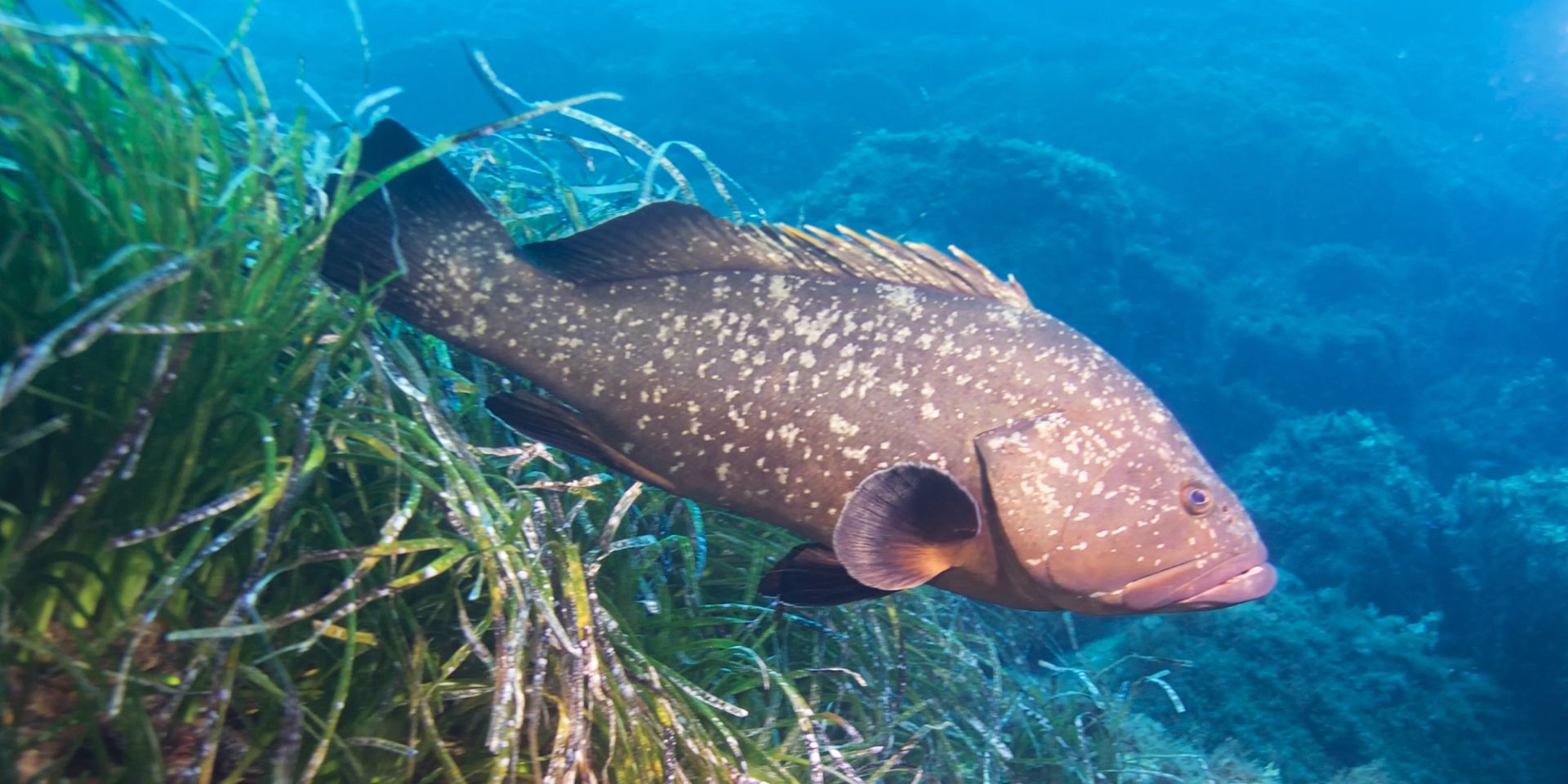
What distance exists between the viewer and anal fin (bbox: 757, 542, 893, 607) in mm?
2531

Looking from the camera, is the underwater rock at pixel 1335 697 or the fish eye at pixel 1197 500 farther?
the underwater rock at pixel 1335 697

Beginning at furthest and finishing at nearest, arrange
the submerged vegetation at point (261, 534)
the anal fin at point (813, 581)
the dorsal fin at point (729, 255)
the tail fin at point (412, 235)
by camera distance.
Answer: the dorsal fin at point (729, 255) → the tail fin at point (412, 235) → the anal fin at point (813, 581) → the submerged vegetation at point (261, 534)

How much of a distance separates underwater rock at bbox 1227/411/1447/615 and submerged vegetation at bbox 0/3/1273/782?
9456mm

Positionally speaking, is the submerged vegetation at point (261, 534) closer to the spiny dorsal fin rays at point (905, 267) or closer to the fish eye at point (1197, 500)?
the spiny dorsal fin rays at point (905, 267)

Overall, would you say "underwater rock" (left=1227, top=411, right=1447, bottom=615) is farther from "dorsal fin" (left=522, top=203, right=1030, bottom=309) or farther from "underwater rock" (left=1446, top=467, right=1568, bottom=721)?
"dorsal fin" (left=522, top=203, right=1030, bottom=309)

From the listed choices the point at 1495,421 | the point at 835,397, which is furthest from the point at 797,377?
the point at 1495,421

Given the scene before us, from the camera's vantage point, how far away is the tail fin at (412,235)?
2691mm

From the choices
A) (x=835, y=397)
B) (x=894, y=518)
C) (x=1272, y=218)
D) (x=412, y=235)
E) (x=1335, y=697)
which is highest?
(x=1272, y=218)

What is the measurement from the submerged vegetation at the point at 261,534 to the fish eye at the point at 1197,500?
1404 millimetres

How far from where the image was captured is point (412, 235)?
2.86m

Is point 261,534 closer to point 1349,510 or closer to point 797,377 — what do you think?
point 797,377

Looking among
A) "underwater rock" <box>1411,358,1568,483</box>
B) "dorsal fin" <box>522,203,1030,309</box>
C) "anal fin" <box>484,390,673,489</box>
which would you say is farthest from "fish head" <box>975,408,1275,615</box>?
"underwater rock" <box>1411,358,1568,483</box>

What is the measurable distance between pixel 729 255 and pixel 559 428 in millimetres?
922

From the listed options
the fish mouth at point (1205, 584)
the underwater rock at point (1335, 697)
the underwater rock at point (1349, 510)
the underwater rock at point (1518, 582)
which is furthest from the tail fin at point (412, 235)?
the underwater rock at point (1349, 510)
